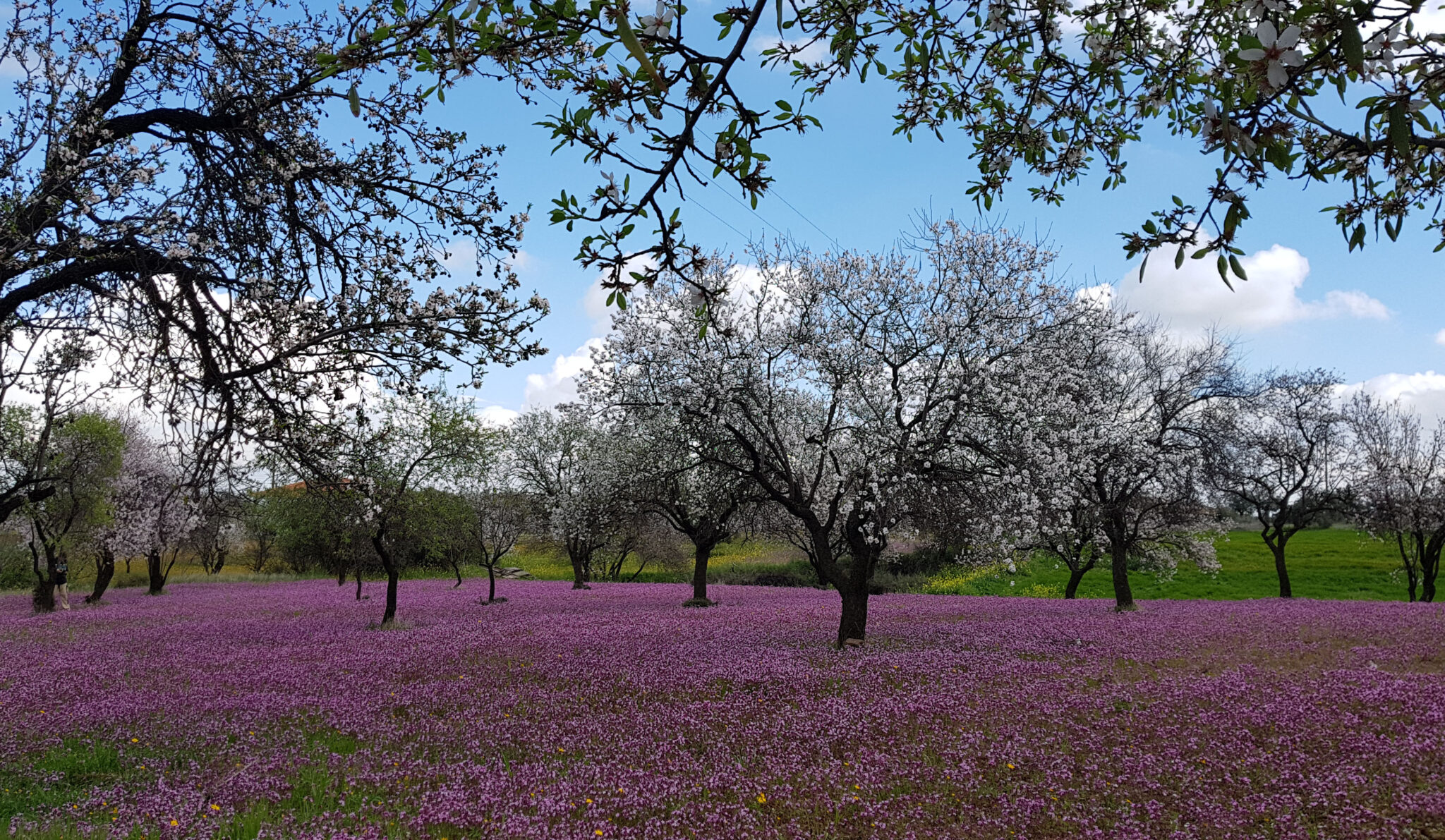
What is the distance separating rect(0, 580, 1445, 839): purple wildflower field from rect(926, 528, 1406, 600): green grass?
58.3 ft

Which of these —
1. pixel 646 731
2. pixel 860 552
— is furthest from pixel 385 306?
pixel 860 552

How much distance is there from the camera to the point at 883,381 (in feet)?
47.6

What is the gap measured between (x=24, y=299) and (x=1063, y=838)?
9764 mm

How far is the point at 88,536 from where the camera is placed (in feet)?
91.8

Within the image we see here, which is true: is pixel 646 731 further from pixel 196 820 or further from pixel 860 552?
pixel 860 552

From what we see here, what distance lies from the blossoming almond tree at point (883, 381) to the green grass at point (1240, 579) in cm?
1682

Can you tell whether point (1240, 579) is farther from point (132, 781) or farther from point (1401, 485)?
point (132, 781)

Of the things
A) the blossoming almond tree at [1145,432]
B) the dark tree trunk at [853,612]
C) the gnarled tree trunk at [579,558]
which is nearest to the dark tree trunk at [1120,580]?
the blossoming almond tree at [1145,432]

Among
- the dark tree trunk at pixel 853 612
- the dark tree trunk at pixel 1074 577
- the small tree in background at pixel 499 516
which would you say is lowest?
the dark tree trunk at pixel 1074 577

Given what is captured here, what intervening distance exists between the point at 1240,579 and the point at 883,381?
34978mm

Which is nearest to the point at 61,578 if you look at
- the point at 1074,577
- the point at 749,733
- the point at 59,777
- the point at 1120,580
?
the point at 59,777

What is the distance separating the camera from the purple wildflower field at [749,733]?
593 centimetres

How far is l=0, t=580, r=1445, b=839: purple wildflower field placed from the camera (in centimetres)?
593

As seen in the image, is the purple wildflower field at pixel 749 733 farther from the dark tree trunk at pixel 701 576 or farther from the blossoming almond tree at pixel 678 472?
the dark tree trunk at pixel 701 576
